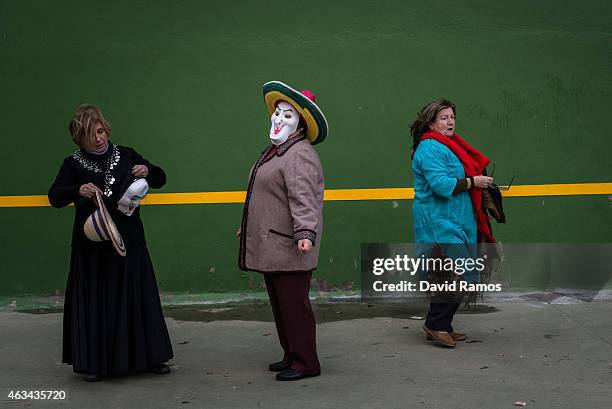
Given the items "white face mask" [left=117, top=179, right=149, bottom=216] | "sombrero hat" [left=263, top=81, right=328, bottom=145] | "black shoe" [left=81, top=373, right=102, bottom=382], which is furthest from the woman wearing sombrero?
"black shoe" [left=81, top=373, right=102, bottom=382]

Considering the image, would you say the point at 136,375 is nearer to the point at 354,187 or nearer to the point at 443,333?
the point at 443,333

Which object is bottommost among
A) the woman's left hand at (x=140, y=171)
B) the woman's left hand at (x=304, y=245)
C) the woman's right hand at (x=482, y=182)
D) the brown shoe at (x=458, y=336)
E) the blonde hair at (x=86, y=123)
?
the brown shoe at (x=458, y=336)

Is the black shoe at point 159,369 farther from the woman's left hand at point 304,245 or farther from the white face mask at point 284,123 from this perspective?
the white face mask at point 284,123

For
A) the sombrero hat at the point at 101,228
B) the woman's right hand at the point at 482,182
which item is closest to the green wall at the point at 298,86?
the woman's right hand at the point at 482,182

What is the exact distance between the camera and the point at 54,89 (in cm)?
779

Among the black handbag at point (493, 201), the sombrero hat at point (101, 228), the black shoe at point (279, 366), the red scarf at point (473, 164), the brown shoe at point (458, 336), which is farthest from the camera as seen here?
the brown shoe at point (458, 336)

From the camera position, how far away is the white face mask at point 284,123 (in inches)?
214

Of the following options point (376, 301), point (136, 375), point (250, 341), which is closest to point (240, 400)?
point (136, 375)

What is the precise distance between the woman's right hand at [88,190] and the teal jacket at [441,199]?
211 centimetres

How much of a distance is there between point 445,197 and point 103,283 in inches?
88.0

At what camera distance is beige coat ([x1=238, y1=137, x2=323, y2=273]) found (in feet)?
17.2

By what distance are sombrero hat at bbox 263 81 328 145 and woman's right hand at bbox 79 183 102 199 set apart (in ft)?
3.84

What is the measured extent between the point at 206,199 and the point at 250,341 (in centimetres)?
171

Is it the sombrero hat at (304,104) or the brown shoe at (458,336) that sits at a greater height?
the sombrero hat at (304,104)
